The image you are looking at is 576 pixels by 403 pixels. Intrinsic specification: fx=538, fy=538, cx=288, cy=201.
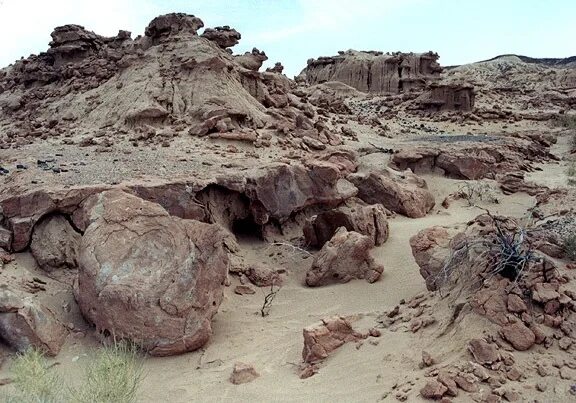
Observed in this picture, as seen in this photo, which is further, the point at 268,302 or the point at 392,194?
the point at 392,194

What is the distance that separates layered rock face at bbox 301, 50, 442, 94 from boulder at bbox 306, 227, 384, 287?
22556mm

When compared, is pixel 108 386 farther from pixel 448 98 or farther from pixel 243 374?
pixel 448 98

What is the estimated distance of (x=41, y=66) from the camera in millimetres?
14453

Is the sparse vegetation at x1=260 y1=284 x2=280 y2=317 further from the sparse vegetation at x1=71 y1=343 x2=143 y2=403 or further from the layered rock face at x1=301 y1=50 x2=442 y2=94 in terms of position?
the layered rock face at x1=301 y1=50 x2=442 y2=94

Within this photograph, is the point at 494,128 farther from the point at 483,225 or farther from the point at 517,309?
the point at 517,309

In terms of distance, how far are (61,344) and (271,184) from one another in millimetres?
3935

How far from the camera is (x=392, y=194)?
9961 mm

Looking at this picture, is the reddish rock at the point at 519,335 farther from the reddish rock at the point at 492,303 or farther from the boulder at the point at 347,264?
the boulder at the point at 347,264

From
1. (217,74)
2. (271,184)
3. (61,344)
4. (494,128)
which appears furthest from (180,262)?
(494,128)

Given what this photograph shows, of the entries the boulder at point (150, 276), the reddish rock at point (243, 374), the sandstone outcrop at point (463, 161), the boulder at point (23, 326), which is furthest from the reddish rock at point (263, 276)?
the sandstone outcrop at point (463, 161)

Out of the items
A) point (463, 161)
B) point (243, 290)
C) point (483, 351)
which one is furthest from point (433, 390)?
point (463, 161)

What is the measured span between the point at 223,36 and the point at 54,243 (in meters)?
8.66

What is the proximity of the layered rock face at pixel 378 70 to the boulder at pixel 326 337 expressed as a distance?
2476 cm

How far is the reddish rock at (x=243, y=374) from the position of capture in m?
4.69
